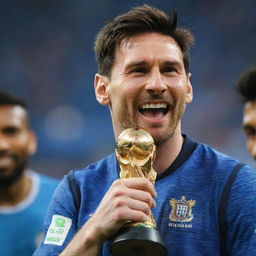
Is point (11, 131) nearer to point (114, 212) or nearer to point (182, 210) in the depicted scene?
point (182, 210)

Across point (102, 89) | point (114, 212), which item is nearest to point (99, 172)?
point (102, 89)

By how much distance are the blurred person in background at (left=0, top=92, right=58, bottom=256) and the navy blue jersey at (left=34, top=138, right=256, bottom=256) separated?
2816 mm

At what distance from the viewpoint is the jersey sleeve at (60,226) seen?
206 centimetres

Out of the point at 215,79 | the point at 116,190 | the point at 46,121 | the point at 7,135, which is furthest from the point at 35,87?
the point at 116,190

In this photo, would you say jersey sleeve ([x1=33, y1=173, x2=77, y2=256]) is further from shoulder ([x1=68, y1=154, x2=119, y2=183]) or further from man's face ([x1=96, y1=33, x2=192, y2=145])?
man's face ([x1=96, y1=33, x2=192, y2=145])

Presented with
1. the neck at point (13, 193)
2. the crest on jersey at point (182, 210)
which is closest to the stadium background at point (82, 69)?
the neck at point (13, 193)

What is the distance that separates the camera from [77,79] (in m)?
8.21

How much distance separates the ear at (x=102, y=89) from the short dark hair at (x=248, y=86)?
1.87 meters

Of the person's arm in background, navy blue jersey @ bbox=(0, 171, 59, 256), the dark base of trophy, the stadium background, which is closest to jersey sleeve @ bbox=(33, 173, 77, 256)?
the person's arm in background

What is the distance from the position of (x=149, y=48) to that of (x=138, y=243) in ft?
2.51

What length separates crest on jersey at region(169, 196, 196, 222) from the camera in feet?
6.35

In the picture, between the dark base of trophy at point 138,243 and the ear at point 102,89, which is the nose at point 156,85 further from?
the dark base of trophy at point 138,243

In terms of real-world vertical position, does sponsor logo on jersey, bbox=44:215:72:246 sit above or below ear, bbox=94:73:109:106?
below

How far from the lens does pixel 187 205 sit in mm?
1960
